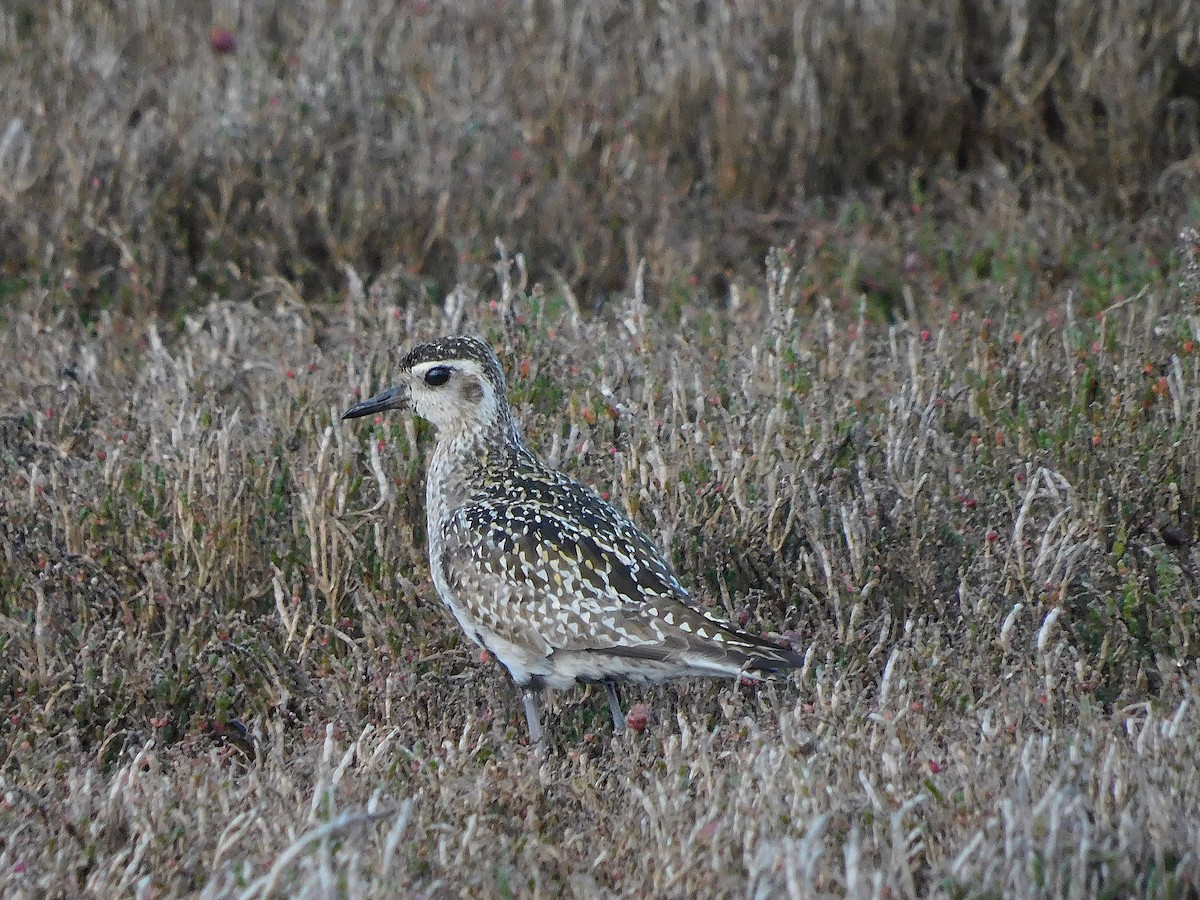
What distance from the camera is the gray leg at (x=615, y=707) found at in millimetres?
4672

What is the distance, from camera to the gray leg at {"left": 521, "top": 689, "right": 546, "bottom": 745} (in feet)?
15.5

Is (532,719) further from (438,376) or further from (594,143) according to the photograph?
(594,143)

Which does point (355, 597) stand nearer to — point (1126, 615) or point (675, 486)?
point (675, 486)

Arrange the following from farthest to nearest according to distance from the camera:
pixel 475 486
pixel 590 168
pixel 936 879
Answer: pixel 590 168
pixel 475 486
pixel 936 879

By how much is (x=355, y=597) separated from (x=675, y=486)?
1006mm

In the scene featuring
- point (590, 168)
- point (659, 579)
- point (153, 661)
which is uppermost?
point (590, 168)

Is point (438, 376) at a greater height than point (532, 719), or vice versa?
point (438, 376)

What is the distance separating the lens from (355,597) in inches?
203

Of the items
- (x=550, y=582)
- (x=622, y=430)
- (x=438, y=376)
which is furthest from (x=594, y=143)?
(x=550, y=582)

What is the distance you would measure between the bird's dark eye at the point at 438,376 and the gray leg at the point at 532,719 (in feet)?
3.37

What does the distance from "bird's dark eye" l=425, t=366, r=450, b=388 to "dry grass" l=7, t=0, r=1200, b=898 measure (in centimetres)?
33

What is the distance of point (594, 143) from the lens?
8.33m

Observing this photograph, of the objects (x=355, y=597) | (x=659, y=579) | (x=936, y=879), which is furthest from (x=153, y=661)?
(x=936, y=879)

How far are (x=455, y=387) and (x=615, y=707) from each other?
3.73 ft
